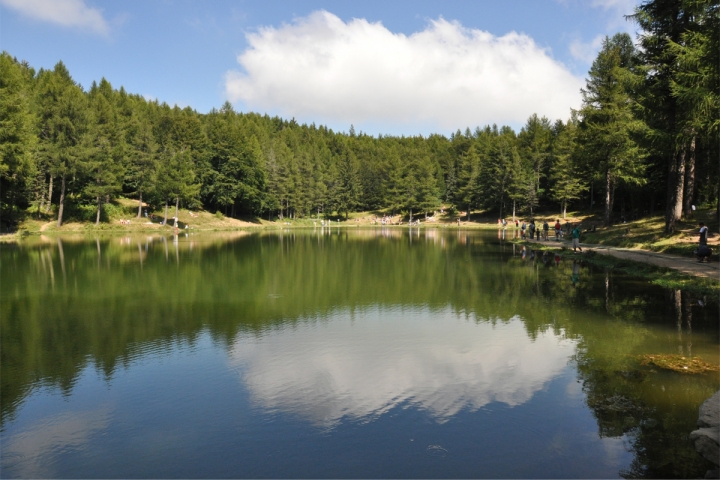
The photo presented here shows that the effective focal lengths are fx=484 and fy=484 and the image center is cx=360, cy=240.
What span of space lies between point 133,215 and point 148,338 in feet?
199

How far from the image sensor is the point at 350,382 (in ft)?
27.5

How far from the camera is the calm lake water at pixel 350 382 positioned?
5871 millimetres

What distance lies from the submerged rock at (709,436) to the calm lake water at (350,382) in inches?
5.4

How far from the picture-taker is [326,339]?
437 inches

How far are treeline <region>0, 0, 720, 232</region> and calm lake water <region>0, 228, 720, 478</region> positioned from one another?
12.4 metres

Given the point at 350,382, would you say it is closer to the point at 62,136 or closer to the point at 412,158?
the point at 62,136

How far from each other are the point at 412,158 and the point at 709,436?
358 feet

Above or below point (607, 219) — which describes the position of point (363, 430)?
below

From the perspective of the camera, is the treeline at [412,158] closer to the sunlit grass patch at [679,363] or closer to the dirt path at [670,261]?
the dirt path at [670,261]

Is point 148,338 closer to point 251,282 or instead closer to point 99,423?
point 99,423

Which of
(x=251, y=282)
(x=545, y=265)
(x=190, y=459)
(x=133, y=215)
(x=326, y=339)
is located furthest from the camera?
(x=133, y=215)

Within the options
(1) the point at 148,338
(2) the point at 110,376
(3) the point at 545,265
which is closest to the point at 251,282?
(1) the point at 148,338

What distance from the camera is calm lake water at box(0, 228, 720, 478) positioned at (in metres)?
5.87

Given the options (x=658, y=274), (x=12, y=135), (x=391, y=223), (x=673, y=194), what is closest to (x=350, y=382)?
(x=658, y=274)
